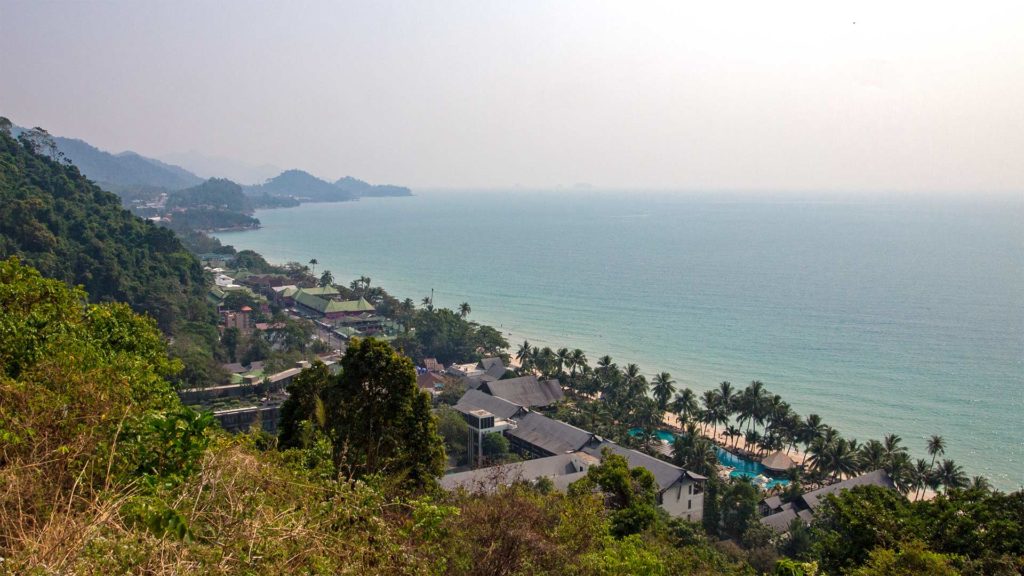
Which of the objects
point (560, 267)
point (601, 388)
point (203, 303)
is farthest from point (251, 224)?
point (601, 388)

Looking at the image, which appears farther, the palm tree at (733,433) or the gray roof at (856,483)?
the palm tree at (733,433)

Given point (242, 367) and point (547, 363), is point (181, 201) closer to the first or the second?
point (242, 367)

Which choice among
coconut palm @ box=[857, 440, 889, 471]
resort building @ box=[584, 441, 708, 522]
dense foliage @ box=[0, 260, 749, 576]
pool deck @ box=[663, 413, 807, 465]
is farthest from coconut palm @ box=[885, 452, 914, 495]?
dense foliage @ box=[0, 260, 749, 576]

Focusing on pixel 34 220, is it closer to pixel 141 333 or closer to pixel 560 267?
pixel 141 333

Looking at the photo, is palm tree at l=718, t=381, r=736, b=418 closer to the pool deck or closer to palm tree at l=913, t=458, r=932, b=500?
the pool deck

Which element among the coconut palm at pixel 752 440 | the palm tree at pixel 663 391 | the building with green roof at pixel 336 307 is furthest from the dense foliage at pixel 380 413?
the building with green roof at pixel 336 307

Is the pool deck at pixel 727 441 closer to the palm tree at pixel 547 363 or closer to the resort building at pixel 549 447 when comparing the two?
the palm tree at pixel 547 363
